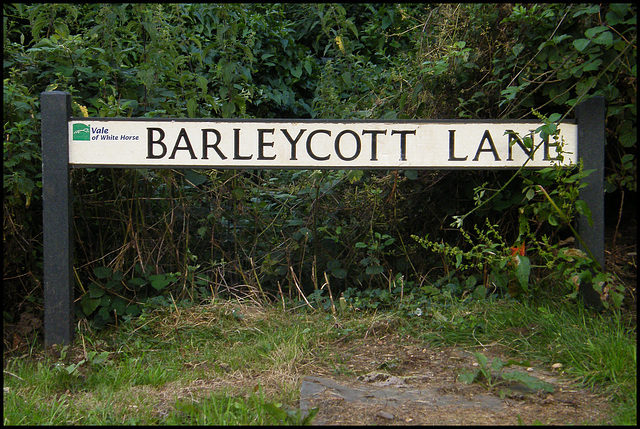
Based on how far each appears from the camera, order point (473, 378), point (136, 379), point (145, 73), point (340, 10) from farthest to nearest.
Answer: point (340, 10) < point (145, 73) < point (136, 379) < point (473, 378)

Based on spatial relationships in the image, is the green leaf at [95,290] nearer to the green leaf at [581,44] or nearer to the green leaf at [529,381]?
the green leaf at [529,381]

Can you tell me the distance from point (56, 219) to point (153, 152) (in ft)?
2.12

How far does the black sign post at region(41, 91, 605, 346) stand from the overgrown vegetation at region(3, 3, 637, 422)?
18 centimetres

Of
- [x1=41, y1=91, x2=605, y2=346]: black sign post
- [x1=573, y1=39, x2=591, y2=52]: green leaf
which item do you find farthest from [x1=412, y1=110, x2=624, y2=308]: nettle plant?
[x1=573, y1=39, x2=591, y2=52]: green leaf

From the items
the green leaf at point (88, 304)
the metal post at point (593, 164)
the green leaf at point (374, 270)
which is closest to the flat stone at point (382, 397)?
the metal post at point (593, 164)

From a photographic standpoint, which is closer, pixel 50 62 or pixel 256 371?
pixel 256 371

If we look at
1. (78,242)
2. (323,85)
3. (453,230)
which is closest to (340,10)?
(323,85)

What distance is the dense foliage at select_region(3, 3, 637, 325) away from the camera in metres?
3.55

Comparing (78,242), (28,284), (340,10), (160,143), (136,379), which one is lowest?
(136,379)

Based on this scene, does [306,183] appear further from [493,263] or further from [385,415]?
[385,415]

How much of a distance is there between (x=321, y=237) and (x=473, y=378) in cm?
195

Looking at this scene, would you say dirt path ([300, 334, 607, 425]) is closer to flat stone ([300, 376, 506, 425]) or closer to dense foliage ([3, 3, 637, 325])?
flat stone ([300, 376, 506, 425])

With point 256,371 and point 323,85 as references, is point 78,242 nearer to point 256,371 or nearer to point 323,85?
point 256,371

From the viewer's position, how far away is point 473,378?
8.96ft
